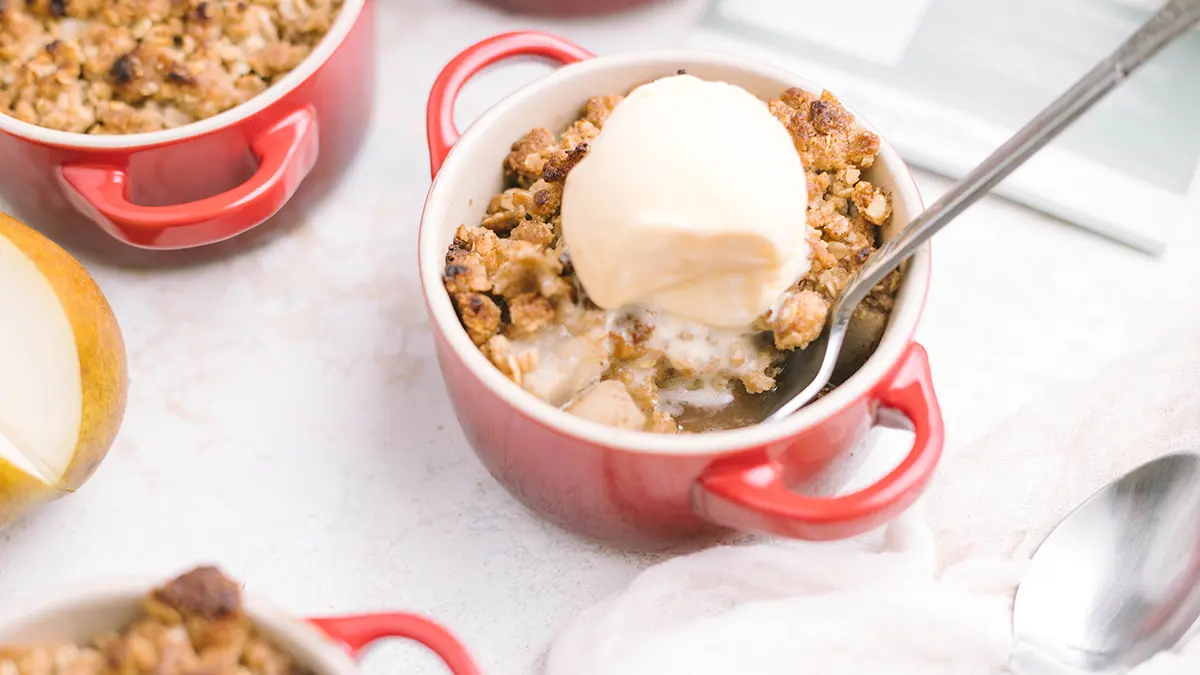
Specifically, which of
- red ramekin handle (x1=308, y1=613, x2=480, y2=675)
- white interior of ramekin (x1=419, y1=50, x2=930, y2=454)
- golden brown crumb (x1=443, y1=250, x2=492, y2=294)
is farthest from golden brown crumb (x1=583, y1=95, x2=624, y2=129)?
red ramekin handle (x1=308, y1=613, x2=480, y2=675)

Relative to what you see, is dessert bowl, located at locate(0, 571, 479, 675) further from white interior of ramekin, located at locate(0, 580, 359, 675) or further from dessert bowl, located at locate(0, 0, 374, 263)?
dessert bowl, located at locate(0, 0, 374, 263)

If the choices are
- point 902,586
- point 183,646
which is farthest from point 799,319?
point 183,646

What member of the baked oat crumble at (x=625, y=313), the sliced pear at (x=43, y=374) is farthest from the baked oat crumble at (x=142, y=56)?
the baked oat crumble at (x=625, y=313)

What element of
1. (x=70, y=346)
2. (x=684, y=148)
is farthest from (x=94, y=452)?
(x=684, y=148)

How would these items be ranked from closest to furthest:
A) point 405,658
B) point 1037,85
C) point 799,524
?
point 799,524 < point 405,658 < point 1037,85

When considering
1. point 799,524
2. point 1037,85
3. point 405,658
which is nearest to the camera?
point 799,524

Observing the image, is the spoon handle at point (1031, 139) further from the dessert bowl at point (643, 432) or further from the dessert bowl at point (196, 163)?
the dessert bowl at point (196, 163)

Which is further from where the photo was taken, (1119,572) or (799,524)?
(1119,572)

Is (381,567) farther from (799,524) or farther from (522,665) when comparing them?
(799,524)
